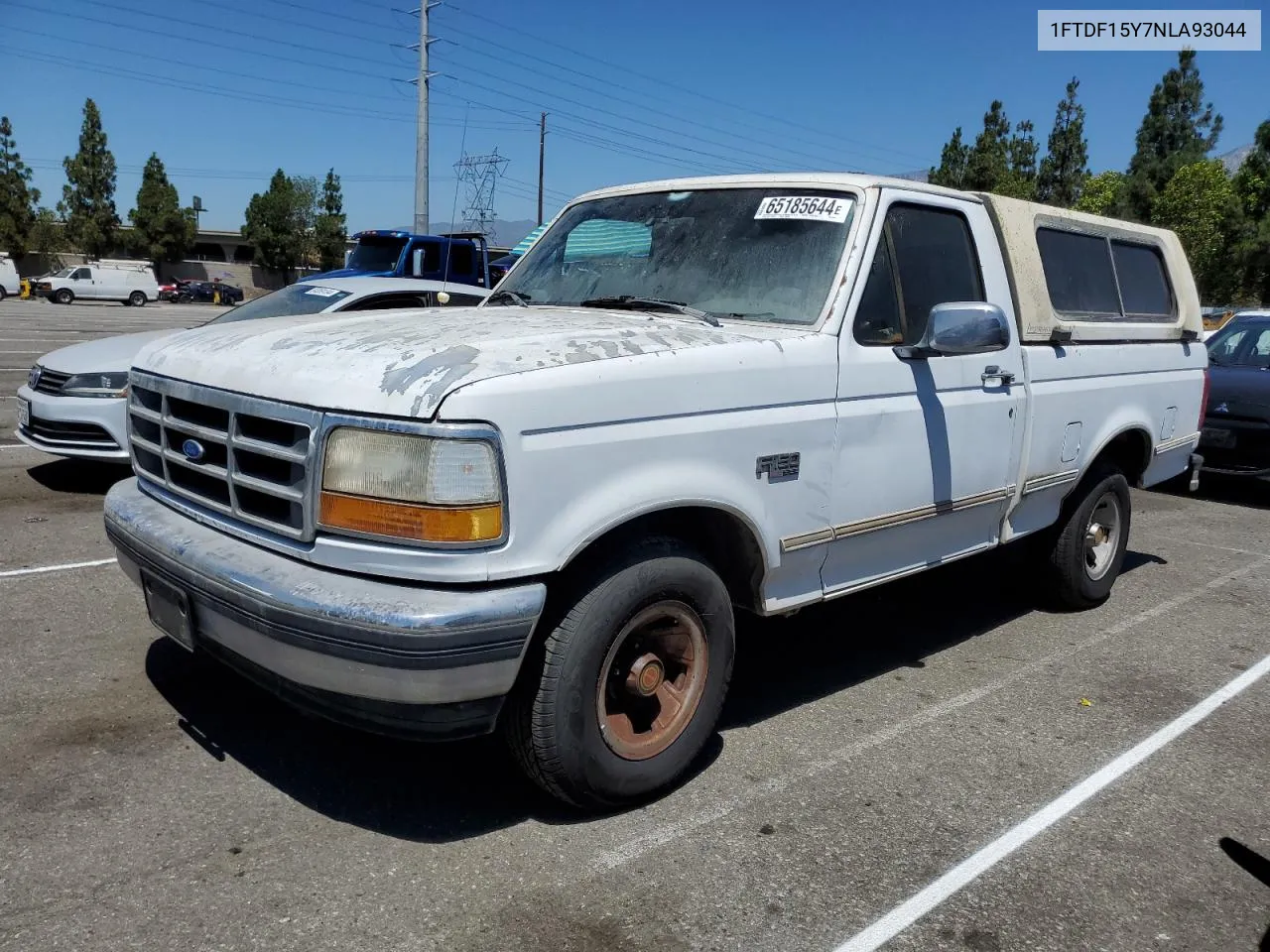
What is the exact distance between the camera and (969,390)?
423cm

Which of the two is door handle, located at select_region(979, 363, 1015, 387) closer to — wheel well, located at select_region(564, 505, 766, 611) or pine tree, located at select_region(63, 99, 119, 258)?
wheel well, located at select_region(564, 505, 766, 611)

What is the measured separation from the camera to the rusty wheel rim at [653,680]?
125 inches

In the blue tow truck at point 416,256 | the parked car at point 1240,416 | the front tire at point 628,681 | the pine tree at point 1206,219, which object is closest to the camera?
the front tire at point 628,681

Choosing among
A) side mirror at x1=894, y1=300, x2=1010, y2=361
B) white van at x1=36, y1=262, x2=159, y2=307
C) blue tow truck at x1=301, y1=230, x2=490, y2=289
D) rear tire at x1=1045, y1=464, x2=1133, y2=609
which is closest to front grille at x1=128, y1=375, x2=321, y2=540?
side mirror at x1=894, y1=300, x2=1010, y2=361

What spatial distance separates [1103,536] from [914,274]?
2577 mm

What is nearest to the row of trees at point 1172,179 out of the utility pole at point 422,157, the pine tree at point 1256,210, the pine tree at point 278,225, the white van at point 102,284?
the pine tree at point 1256,210

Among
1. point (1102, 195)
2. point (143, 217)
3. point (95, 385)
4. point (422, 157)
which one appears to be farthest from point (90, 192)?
point (95, 385)

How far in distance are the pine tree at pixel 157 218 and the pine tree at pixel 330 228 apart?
28.8 ft

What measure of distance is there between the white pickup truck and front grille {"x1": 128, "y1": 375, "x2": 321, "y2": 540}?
12 mm

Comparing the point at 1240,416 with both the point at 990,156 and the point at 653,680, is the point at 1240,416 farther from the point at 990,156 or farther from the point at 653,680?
the point at 990,156

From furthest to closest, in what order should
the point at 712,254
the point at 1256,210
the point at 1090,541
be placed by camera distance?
the point at 1256,210
the point at 1090,541
the point at 712,254

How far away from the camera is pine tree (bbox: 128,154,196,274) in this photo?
66250mm

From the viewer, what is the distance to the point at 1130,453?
230 inches

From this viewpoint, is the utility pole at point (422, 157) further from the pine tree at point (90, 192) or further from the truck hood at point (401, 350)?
the pine tree at point (90, 192)
